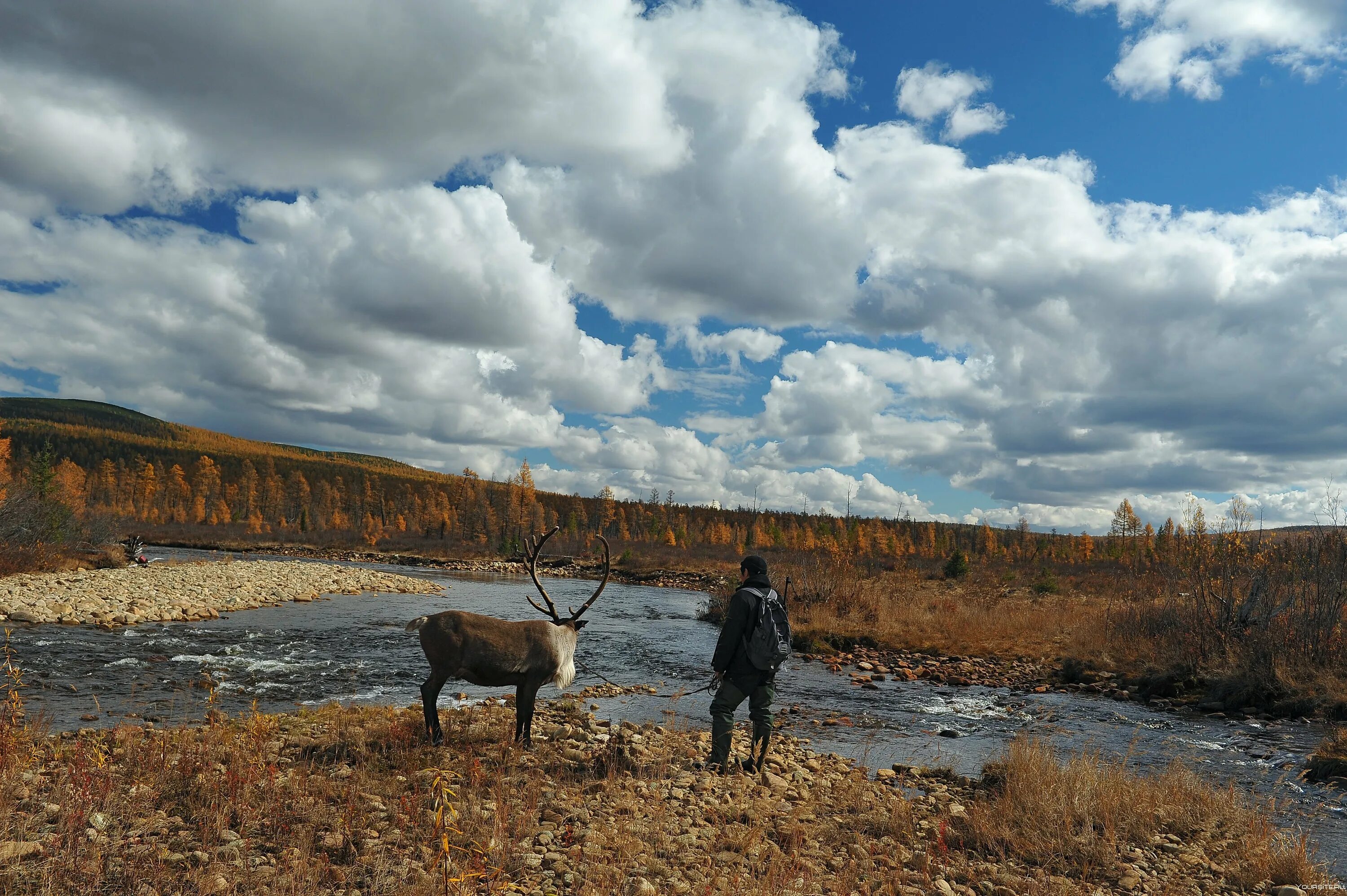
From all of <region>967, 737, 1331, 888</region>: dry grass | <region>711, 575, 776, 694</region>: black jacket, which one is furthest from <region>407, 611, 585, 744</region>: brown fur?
<region>967, 737, 1331, 888</region>: dry grass

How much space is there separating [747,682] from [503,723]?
138 inches

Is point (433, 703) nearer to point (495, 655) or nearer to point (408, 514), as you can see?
point (495, 655)

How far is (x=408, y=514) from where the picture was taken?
134 meters

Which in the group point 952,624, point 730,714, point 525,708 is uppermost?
point 730,714

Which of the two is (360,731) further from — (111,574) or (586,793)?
(111,574)

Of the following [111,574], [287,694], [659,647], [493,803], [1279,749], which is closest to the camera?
[493,803]

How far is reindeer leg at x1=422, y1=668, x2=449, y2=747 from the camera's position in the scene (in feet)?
27.1

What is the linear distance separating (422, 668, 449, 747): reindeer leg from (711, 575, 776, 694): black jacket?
3.15 metres

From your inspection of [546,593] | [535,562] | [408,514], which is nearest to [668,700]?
[546,593]

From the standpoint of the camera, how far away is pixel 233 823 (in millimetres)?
5844

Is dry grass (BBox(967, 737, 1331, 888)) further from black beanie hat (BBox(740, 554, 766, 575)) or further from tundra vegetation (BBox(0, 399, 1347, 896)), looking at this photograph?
black beanie hat (BBox(740, 554, 766, 575))

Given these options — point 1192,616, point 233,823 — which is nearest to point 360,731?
point 233,823

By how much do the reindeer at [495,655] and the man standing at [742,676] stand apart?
5.43ft

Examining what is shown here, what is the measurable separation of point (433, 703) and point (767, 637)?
392cm
